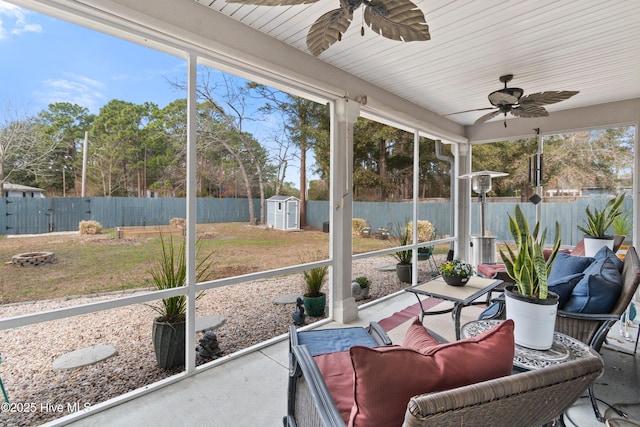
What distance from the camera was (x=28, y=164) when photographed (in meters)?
1.83

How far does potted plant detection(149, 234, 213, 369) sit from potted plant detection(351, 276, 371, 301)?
2203 millimetres

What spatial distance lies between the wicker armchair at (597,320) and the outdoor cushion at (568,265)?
22.6 inches

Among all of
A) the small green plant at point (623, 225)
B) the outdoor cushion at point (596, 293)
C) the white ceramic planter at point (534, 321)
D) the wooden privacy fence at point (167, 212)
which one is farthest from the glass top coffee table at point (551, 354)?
the small green plant at point (623, 225)

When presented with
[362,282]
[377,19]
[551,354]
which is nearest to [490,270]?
[362,282]

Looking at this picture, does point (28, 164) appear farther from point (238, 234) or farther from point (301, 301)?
point (301, 301)

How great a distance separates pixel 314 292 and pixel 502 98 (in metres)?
2.88

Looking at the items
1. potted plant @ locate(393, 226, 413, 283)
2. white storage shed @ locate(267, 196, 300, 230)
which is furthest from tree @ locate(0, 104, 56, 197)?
potted plant @ locate(393, 226, 413, 283)

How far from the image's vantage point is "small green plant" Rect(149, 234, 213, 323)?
227cm

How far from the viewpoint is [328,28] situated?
1.77 m

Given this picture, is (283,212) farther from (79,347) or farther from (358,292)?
(79,347)

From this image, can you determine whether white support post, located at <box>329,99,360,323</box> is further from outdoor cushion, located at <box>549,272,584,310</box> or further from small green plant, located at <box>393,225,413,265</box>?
outdoor cushion, located at <box>549,272,584,310</box>

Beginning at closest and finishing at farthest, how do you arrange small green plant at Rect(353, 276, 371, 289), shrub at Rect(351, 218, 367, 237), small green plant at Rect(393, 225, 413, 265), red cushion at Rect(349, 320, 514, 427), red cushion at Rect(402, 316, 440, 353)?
red cushion at Rect(349, 320, 514, 427) < red cushion at Rect(402, 316, 440, 353) < shrub at Rect(351, 218, 367, 237) < small green plant at Rect(353, 276, 371, 289) < small green plant at Rect(393, 225, 413, 265)

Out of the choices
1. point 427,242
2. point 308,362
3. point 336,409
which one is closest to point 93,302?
point 308,362

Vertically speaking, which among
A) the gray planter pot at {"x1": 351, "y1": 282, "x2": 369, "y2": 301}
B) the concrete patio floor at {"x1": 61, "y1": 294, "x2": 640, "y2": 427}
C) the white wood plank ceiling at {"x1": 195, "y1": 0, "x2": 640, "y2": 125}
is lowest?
the concrete patio floor at {"x1": 61, "y1": 294, "x2": 640, "y2": 427}
